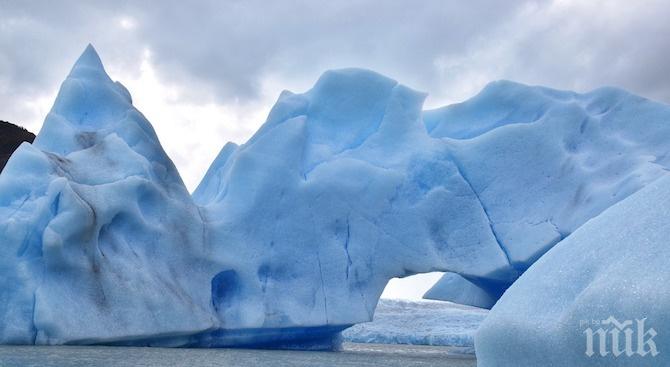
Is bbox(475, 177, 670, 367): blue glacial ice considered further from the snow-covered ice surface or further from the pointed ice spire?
the snow-covered ice surface

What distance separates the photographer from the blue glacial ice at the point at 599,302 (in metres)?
3.12

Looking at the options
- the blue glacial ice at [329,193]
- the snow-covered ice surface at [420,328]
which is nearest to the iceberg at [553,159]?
the blue glacial ice at [329,193]

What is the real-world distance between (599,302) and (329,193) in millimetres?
8864

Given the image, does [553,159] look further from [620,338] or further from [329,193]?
[620,338]

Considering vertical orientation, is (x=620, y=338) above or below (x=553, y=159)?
below

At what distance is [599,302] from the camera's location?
3297mm

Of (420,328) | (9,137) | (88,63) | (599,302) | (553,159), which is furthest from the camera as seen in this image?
(9,137)

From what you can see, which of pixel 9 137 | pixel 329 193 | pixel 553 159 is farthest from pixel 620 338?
pixel 9 137

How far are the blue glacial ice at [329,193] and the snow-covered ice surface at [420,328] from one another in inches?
203

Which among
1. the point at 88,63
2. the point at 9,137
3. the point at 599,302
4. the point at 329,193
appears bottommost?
the point at 599,302

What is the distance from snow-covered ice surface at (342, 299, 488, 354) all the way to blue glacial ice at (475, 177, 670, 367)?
43.8ft

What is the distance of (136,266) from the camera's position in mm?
10508

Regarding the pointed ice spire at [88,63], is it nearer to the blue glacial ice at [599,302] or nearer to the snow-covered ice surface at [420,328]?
the snow-covered ice surface at [420,328]

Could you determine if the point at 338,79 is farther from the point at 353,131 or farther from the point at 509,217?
the point at 509,217
